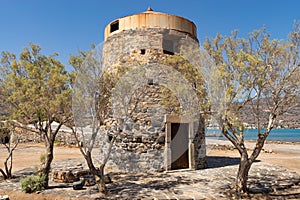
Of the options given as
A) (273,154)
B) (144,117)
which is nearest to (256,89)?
(144,117)

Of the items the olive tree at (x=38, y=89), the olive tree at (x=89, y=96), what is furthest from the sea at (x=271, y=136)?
the olive tree at (x=38, y=89)

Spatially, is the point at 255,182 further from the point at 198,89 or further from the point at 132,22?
the point at 132,22

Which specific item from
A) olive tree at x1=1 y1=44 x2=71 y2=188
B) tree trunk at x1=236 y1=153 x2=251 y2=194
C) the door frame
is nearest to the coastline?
tree trunk at x1=236 y1=153 x2=251 y2=194

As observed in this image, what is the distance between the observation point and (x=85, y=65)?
318 inches

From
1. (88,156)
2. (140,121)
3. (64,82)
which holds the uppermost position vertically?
(64,82)

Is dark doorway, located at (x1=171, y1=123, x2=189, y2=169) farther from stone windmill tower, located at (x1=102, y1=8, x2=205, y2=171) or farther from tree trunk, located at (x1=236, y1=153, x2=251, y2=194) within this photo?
tree trunk, located at (x1=236, y1=153, x2=251, y2=194)

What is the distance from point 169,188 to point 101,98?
4.13 metres

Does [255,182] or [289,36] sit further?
[255,182]

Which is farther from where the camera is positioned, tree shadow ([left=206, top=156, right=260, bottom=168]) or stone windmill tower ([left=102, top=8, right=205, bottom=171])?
tree shadow ([left=206, top=156, right=260, bottom=168])

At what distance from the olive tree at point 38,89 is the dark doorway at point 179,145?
560cm

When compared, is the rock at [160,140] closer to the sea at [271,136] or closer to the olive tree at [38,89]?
the sea at [271,136]

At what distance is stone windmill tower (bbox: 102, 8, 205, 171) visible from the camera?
10375 mm

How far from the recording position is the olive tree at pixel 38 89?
695cm

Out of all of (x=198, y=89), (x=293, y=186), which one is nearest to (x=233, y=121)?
(x=198, y=89)
